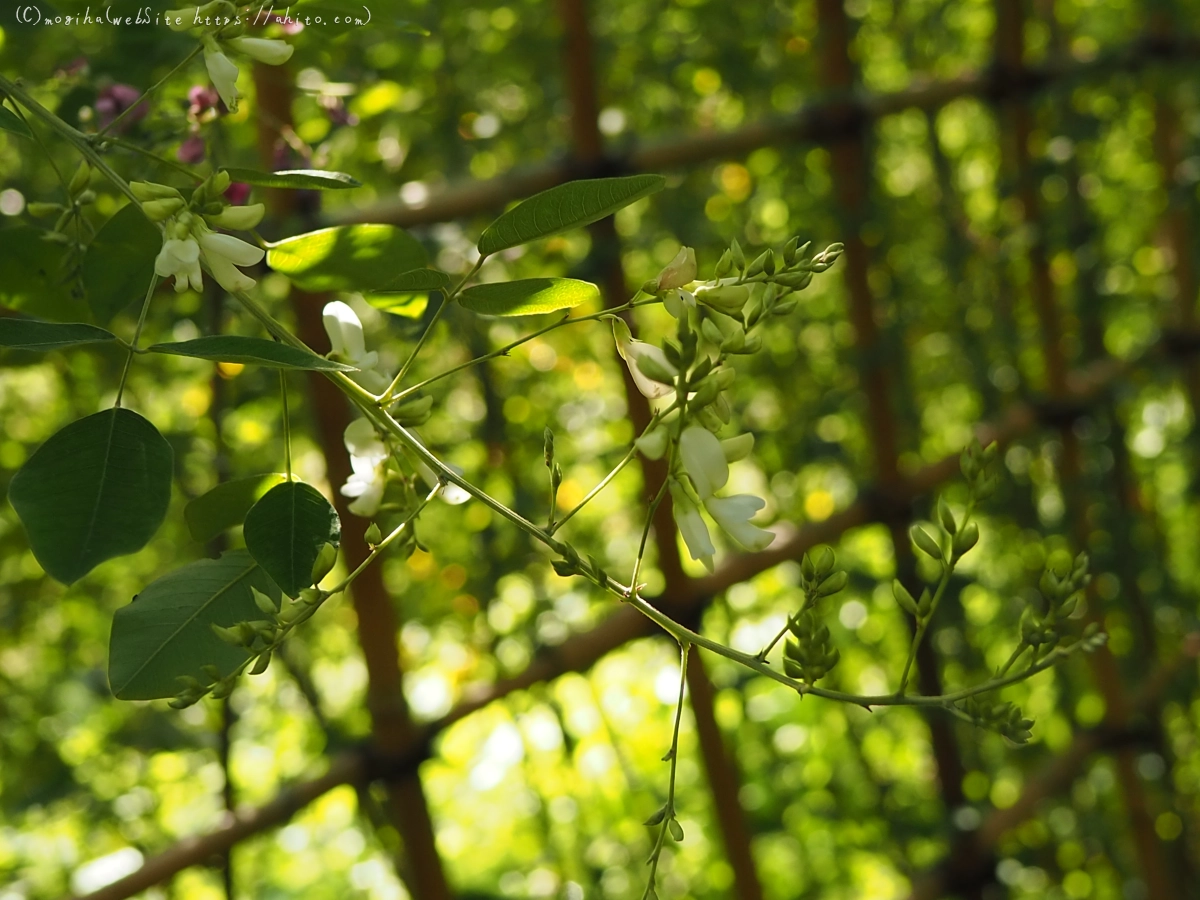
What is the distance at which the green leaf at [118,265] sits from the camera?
505 millimetres

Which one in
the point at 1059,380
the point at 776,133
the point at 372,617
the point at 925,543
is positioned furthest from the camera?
the point at 1059,380

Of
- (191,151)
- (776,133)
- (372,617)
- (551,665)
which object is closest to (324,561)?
(191,151)

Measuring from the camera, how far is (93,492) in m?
0.38

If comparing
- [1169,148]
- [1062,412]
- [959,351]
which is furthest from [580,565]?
[1169,148]

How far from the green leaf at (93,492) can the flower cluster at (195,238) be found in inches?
2.2

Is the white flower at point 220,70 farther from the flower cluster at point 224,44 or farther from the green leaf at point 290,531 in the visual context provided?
the green leaf at point 290,531

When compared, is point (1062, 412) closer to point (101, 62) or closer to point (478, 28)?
point (478, 28)

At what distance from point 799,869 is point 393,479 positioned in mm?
1959

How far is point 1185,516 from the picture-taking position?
2.35 meters

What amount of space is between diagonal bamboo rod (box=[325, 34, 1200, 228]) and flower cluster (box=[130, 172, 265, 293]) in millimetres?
501

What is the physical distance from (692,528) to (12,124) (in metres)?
0.28

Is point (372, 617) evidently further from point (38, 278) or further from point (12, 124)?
point (12, 124)

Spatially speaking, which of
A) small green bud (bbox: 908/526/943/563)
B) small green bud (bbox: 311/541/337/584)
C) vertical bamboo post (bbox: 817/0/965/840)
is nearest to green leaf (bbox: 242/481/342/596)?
small green bud (bbox: 311/541/337/584)

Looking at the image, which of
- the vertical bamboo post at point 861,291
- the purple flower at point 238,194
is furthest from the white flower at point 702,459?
the vertical bamboo post at point 861,291
